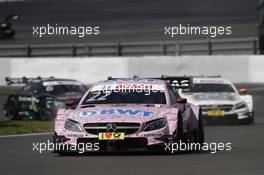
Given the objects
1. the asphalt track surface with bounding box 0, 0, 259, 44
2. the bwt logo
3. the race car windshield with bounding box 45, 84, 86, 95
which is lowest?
the race car windshield with bounding box 45, 84, 86, 95

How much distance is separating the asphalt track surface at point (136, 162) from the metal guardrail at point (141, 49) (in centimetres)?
1981

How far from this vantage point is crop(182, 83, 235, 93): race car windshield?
2545 centimetres

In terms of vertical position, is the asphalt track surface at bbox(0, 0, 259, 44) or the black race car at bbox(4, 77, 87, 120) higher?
the asphalt track surface at bbox(0, 0, 259, 44)

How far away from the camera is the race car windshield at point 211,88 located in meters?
25.5

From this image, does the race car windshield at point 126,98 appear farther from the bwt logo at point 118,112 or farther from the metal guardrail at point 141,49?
the metal guardrail at point 141,49

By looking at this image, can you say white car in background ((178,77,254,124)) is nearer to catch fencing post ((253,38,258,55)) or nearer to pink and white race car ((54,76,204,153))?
pink and white race car ((54,76,204,153))

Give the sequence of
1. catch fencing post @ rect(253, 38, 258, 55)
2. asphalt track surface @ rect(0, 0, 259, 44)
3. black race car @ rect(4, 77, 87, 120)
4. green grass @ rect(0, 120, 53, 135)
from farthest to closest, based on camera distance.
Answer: asphalt track surface @ rect(0, 0, 259, 44)
catch fencing post @ rect(253, 38, 258, 55)
black race car @ rect(4, 77, 87, 120)
green grass @ rect(0, 120, 53, 135)

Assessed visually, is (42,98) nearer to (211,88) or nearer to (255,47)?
(211,88)

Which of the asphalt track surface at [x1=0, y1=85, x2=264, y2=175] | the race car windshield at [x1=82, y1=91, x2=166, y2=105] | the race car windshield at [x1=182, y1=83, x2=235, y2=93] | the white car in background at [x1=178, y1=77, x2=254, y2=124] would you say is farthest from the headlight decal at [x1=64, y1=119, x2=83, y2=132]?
the race car windshield at [x1=182, y1=83, x2=235, y2=93]

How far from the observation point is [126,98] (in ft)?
49.9

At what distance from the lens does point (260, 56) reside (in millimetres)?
33938

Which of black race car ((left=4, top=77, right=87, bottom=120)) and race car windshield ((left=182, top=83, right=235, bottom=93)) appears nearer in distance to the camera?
race car windshield ((left=182, top=83, right=235, bottom=93))

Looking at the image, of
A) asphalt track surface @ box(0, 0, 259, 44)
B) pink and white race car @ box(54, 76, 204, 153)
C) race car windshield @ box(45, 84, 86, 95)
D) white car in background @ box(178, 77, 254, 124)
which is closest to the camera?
pink and white race car @ box(54, 76, 204, 153)

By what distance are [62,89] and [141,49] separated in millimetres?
11012
